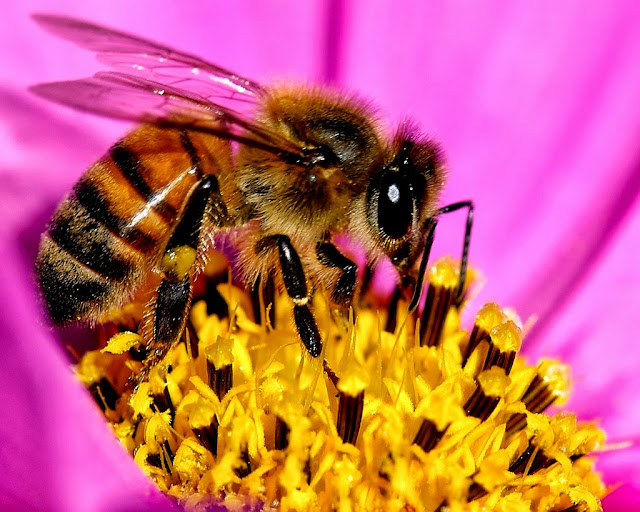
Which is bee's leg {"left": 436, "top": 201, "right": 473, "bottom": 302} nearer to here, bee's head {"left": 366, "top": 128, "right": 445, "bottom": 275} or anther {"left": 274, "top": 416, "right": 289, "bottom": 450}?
bee's head {"left": 366, "top": 128, "right": 445, "bottom": 275}

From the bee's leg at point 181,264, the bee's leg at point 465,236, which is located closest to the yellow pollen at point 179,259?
the bee's leg at point 181,264

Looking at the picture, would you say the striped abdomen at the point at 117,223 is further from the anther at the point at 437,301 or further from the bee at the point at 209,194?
the anther at the point at 437,301

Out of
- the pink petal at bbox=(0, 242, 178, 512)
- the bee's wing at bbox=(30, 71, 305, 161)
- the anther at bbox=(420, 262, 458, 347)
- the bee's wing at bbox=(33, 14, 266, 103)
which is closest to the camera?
the pink petal at bbox=(0, 242, 178, 512)

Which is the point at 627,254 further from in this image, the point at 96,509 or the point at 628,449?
the point at 96,509

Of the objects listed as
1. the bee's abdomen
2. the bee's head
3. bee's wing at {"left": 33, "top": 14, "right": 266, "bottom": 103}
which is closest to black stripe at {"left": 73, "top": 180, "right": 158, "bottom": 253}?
the bee's abdomen

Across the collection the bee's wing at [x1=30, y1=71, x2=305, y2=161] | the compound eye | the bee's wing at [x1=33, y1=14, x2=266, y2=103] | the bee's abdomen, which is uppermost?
the bee's wing at [x1=33, y1=14, x2=266, y2=103]

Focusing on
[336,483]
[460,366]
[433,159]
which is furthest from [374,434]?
[433,159]

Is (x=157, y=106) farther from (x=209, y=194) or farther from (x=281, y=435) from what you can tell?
(x=281, y=435)
